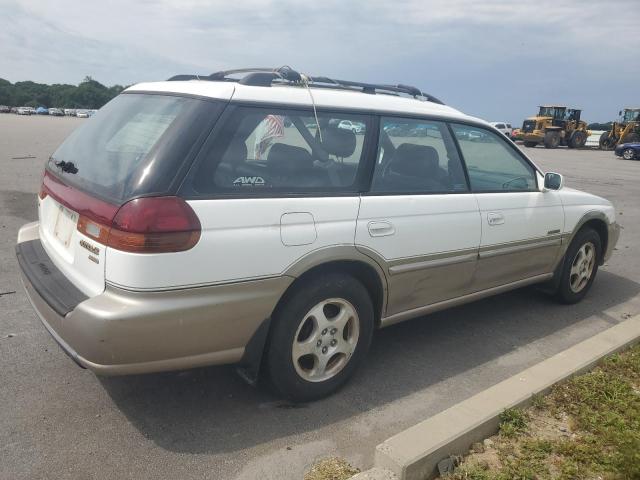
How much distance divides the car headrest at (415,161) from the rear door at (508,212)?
34 centimetres

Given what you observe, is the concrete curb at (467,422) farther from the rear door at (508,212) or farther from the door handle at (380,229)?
the door handle at (380,229)

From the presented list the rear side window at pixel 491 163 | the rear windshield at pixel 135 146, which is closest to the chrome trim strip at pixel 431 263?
the rear side window at pixel 491 163

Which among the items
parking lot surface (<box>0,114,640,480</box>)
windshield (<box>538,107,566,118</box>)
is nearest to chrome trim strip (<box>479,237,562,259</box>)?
parking lot surface (<box>0,114,640,480</box>)

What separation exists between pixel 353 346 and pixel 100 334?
1485mm

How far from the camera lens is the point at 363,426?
300 centimetres

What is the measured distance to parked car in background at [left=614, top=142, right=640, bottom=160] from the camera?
92.5 ft

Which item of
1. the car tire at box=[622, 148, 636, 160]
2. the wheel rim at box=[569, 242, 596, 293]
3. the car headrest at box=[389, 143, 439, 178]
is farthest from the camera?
the car tire at box=[622, 148, 636, 160]

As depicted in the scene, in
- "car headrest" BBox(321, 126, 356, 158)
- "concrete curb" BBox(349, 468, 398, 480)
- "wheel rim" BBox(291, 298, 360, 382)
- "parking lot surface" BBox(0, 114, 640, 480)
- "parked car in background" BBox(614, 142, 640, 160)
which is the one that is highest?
"parked car in background" BBox(614, 142, 640, 160)

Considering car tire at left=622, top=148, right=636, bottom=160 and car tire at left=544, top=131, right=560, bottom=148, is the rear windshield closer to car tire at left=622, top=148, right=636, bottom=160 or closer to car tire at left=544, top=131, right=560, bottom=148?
car tire at left=622, top=148, right=636, bottom=160

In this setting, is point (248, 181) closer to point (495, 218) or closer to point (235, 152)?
point (235, 152)

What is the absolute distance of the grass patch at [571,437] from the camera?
8.25 ft

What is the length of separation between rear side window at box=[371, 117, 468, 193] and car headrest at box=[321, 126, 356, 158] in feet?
0.67

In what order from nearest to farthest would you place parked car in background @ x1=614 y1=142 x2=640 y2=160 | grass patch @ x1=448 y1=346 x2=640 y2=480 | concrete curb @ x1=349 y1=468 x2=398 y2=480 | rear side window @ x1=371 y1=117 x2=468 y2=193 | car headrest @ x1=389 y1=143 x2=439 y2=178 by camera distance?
concrete curb @ x1=349 y1=468 x2=398 y2=480 < grass patch @ x1=448 y1=346 x2=640 y2=480 < rear side window @ x1=371 y1=117 x2=468 y2=193 < car headrest @ x1=389 y1=143 x2=439 y2=178 < parked car in background @ x1=614 y1=142 x2=640 y2=160

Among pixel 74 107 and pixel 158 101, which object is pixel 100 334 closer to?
pixel 158 101
